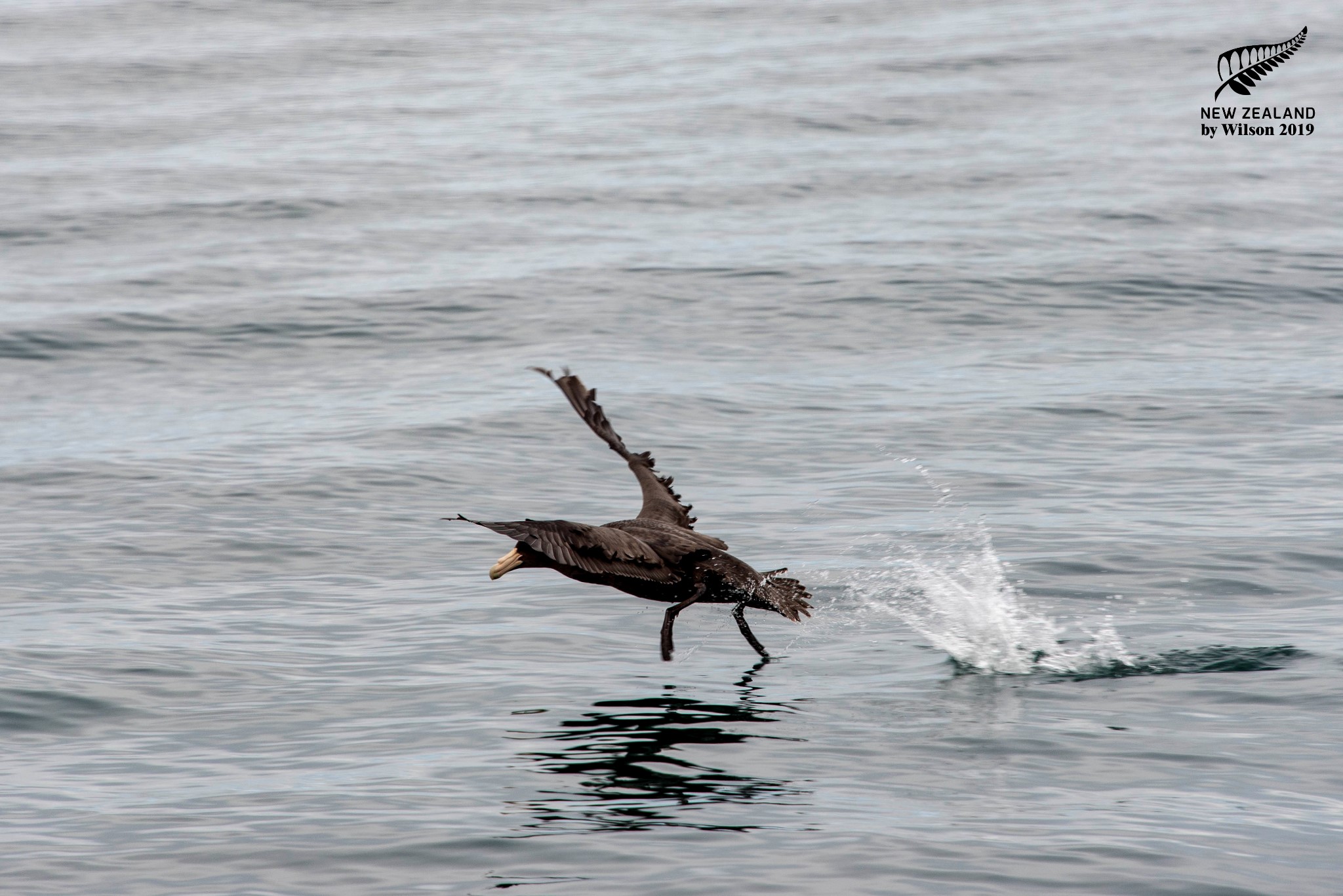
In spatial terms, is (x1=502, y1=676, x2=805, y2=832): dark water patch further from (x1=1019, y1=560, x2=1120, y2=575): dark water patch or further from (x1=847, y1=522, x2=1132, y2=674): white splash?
(x1=1019, y1=560, x2=1120, y2=575): dark water patch

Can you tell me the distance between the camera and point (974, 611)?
13602mm

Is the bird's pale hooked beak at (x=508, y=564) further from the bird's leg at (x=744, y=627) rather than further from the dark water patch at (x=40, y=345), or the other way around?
the dark water patch at (x=40, y=345)

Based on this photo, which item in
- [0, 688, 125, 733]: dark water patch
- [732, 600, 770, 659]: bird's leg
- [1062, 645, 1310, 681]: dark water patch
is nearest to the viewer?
[732, 600, 770, 659]: bird's leg

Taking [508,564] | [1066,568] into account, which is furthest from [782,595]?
[1066,568]

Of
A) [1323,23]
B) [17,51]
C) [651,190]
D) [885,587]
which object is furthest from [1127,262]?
[17,51]

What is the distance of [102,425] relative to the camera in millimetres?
21469

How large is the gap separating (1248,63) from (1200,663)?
39330 millimetres

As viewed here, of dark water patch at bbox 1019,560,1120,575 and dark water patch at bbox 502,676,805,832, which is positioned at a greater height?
dark water patch at bbox 1019,560,1120,575

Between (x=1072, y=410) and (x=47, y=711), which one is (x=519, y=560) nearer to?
(x=47, y=711)

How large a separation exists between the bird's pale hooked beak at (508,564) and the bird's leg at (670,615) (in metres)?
1.24

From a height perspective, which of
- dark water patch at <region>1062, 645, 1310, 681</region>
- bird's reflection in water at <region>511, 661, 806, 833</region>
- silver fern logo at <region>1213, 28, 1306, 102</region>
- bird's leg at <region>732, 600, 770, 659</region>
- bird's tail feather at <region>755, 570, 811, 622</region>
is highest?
silver fern logo at <region>1213, 28, 1306, 102</region>

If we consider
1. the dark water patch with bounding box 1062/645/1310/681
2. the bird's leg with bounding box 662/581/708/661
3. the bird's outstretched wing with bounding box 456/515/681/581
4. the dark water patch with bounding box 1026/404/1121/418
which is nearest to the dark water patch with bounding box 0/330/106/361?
the dark water patch with bounding box 1026/404/1121/418

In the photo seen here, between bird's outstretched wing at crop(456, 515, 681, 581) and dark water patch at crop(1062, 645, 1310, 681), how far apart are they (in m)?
3.34

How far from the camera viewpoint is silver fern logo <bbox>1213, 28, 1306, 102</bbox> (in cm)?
4716
